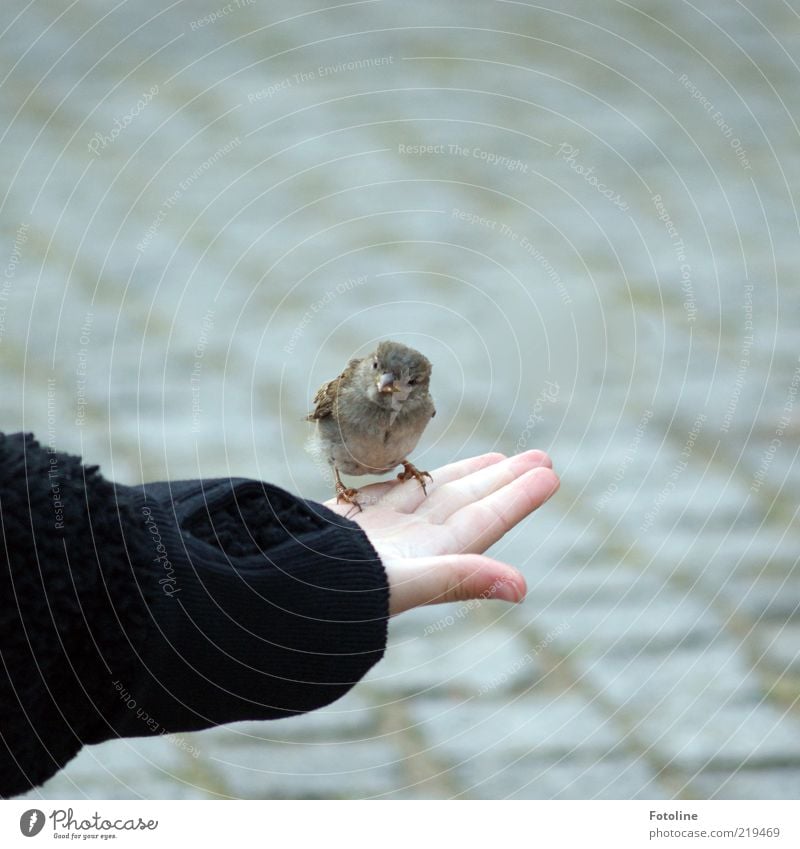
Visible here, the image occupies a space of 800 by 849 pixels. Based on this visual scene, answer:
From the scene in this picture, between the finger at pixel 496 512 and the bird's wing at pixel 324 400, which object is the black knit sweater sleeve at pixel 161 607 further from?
the bird's wing at pixel 324 400

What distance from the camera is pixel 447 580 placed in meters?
1.17

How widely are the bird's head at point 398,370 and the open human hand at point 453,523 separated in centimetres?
13

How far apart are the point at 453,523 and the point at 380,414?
0.26m

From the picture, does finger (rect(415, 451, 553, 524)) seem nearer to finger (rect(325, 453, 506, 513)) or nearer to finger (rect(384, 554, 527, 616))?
finger (rect(325, 453, 506, 513))

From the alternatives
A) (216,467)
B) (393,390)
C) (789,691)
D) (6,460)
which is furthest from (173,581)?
(789,691)

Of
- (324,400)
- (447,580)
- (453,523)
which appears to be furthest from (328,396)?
(447,580)

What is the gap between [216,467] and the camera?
197 cm

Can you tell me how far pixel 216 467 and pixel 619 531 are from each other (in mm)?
785

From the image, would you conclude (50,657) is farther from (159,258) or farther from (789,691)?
(159,258)

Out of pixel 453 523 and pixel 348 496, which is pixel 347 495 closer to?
pixel 348 496

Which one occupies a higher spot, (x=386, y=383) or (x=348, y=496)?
(x=386, y=383)

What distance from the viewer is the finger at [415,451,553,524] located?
1.38 m

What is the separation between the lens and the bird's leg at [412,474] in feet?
4.94
